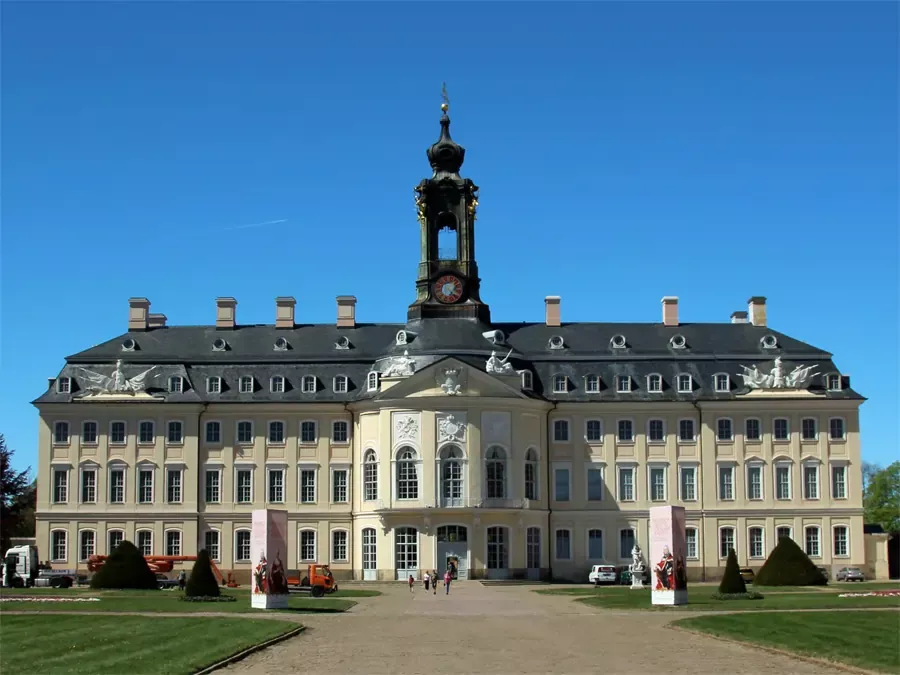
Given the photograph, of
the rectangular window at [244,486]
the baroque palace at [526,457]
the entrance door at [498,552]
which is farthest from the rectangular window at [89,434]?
the entrance door at [498,552]

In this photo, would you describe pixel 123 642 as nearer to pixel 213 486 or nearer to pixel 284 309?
pixel 213 486

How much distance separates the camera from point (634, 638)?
35625 mm

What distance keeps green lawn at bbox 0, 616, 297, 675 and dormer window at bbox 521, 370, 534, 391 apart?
120ft

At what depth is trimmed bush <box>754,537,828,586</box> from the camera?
63.8 metres

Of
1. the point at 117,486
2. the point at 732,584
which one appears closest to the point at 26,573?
the point at 117,486

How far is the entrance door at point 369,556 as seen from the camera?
240 ft

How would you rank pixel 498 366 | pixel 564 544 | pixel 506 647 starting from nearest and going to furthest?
pixel 506 647, pixel 498 366, pixel 564 544

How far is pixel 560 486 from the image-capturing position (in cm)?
7662

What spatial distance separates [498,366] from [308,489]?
13.1 m

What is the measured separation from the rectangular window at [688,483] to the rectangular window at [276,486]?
75.3ft

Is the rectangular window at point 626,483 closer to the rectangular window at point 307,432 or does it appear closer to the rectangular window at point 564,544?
the rectangular window at point 564,544

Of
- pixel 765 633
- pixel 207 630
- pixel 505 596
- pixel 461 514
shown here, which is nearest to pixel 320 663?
pixel 207 630

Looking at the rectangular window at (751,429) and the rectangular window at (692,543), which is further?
the rectangular window at (751,429)

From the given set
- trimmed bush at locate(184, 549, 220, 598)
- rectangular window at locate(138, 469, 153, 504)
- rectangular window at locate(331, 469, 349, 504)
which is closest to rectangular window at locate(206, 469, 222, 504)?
rectangular window at locate(138, 469, 153, 504)
